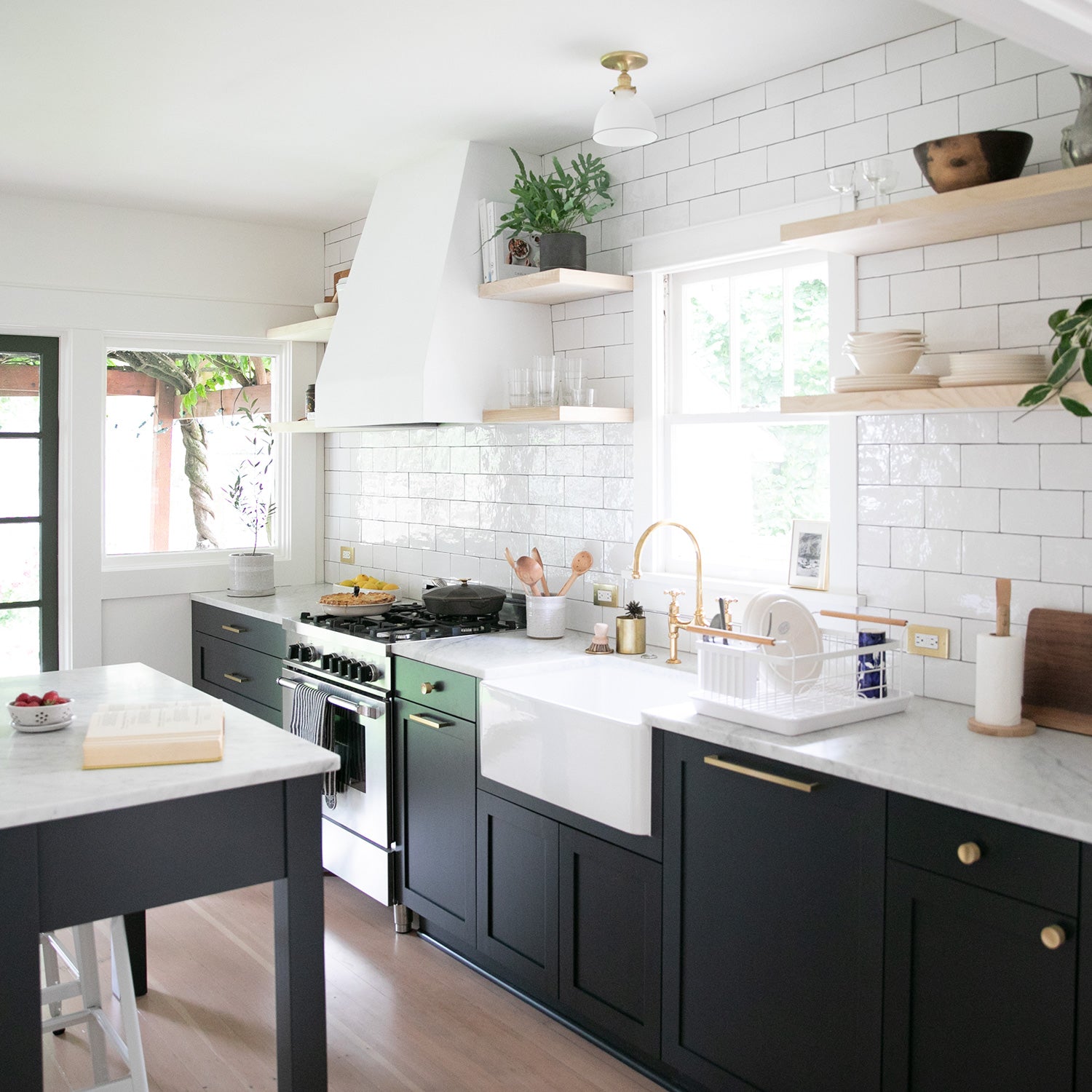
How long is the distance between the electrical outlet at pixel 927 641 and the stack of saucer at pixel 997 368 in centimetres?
72

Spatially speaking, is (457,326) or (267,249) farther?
(267,249)

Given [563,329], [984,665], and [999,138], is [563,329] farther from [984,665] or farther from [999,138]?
[984,665]

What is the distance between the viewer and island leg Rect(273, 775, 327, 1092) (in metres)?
2.37

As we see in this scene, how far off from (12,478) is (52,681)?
2.27 metres

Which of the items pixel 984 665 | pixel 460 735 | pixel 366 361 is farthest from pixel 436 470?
pixel 984 665

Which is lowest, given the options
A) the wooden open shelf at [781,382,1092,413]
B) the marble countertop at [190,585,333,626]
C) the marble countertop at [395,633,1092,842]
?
the marble countertop at [395,633,1092,842]

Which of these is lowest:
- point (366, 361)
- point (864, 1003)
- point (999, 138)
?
point (864, 1003)

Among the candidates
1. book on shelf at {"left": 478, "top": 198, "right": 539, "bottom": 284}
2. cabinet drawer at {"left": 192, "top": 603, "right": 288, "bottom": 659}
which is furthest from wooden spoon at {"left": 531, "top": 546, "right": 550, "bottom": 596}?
cabinet drawer at {"left": 192, "top": 603, "right": 288, "bottom": 659}

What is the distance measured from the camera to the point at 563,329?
4.19m

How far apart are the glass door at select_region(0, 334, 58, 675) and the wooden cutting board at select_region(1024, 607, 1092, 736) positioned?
4.33 m

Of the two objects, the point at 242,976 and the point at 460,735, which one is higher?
the point at 460,735

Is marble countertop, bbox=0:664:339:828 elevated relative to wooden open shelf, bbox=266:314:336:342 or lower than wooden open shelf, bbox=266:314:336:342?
lower

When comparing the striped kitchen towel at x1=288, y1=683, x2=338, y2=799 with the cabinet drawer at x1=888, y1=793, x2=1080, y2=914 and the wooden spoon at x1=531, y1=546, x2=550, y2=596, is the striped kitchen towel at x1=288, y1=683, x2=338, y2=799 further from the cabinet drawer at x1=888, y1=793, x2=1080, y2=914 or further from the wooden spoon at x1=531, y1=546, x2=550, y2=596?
the cabinet drawer at x1=888, y1=793, x2=1080, y2=914

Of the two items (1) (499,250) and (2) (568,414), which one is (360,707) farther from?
(1) (499,250)
